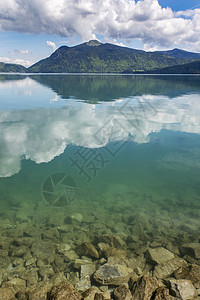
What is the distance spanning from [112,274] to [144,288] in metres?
1.68

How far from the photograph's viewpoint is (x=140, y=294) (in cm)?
889

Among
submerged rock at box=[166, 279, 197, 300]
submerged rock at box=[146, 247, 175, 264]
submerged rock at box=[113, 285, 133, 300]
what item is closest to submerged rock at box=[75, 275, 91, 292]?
submerged rock at box=[113, 285, 133, 300]

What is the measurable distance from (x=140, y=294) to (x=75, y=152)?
17701mm

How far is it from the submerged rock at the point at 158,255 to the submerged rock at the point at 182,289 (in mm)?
1673

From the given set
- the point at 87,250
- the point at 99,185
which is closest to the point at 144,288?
the point at 87,250

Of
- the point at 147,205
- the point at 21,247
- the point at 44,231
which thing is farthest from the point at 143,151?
the point at 21,247

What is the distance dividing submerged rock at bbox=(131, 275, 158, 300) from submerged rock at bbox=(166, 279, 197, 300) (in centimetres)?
71

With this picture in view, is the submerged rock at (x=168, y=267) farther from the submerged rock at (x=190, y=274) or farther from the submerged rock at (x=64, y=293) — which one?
the submerged rock at (x=64, y=293)

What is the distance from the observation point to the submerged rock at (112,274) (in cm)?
984

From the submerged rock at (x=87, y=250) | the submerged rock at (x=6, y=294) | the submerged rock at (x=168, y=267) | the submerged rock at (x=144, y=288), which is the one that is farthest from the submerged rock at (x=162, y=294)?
the submerged rock at (x=6, y=294)

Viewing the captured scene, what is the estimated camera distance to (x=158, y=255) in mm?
11406

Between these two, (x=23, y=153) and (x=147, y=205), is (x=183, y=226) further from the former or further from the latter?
(x=23, y=153)

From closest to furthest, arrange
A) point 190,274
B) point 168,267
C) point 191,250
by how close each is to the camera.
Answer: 1. point 190,274
2. point 168,267
3. point 191,250

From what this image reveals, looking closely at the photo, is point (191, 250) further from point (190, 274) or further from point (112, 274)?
point (112, 274)
